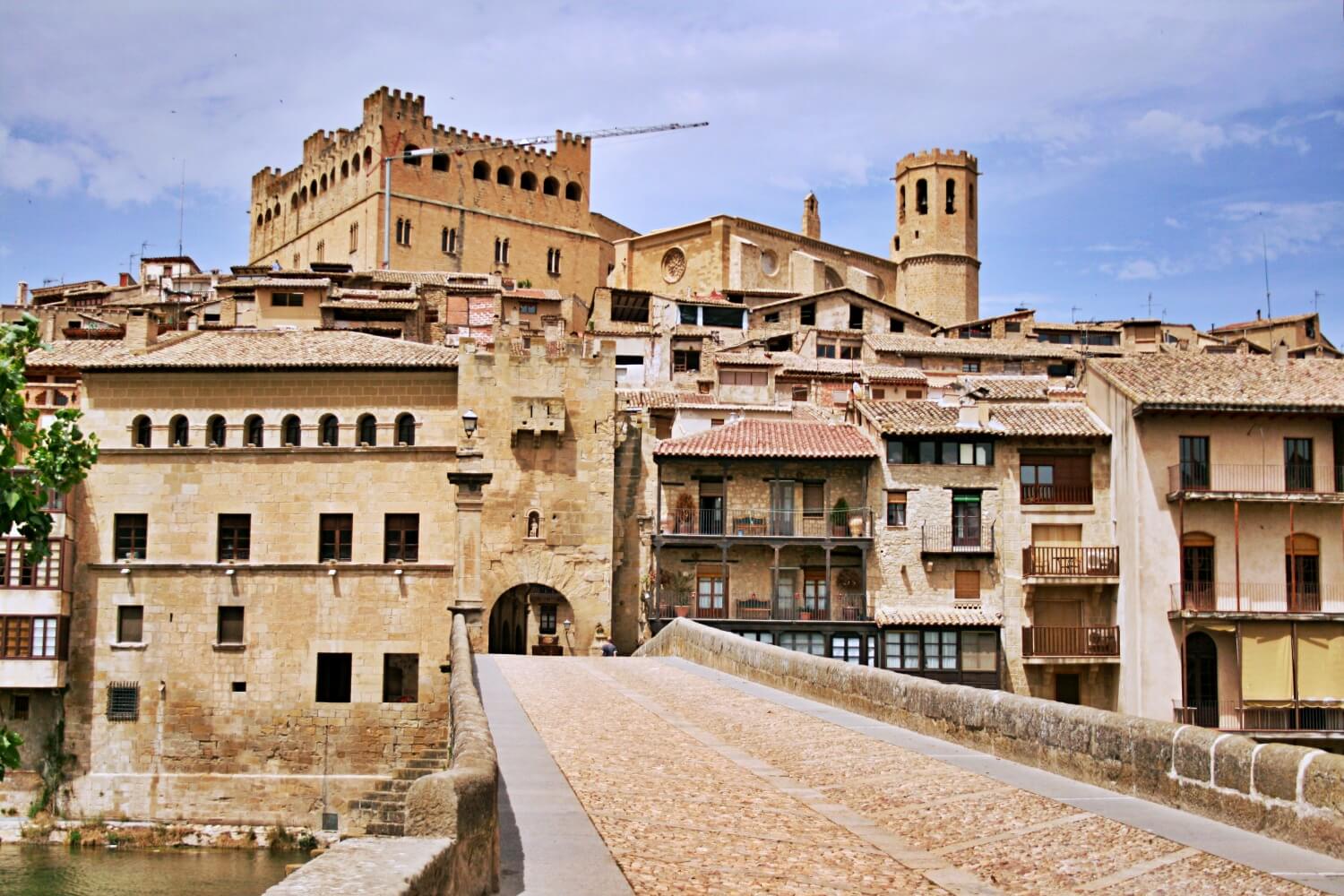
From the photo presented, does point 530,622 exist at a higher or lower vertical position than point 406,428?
lower

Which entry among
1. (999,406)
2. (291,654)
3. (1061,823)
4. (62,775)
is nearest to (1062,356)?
(999,406)

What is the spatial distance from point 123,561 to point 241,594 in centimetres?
327

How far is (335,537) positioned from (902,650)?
1605 centimetres

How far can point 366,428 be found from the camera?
3994 centimetres

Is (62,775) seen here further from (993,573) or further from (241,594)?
(993,573)

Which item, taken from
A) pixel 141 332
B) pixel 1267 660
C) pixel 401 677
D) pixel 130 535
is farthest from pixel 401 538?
pixel 1267 660

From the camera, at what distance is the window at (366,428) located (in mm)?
39844

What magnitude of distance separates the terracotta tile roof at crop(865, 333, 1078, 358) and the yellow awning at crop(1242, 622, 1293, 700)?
2928 cm

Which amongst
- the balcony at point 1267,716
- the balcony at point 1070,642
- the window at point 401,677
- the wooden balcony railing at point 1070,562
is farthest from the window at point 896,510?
the window at point 401,677

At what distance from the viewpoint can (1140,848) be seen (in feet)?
30.4

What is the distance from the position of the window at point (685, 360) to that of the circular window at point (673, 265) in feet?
95.0

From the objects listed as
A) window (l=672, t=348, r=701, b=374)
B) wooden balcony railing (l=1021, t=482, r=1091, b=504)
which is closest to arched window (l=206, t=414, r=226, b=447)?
wooden balcony railing (l=1021, t=482, r=1091, b=504)

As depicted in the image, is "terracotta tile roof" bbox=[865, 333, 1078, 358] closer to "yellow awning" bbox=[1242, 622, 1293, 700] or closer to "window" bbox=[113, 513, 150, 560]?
"yellow awning" bbox=[1242, 622, 1293, 700]

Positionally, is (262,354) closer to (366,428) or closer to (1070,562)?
(366,428)
